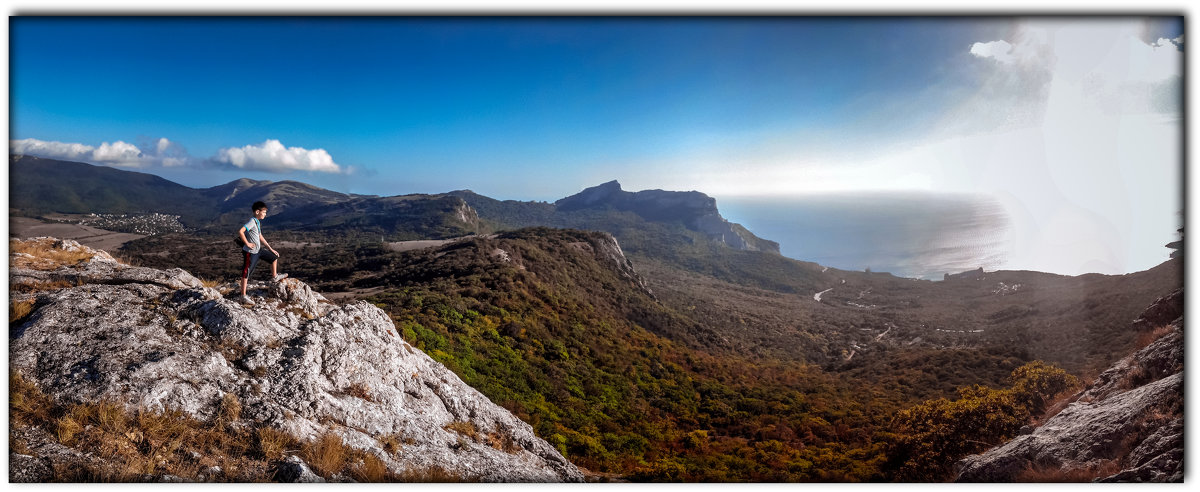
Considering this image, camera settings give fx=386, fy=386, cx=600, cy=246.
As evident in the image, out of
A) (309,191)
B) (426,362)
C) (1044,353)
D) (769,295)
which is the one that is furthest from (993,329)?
(309,191)

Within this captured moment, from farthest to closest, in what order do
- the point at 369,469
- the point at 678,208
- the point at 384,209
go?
the point at 678,208 → the point at 384,209 → the point at 369,469

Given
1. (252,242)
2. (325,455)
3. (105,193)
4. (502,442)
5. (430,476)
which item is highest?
(105,193)

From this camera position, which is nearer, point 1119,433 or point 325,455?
point 325,455

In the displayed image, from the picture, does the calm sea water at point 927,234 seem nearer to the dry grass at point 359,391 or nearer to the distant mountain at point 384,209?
the dry grass at point 359,391

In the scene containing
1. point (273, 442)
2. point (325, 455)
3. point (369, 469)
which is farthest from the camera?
point (369, 469)

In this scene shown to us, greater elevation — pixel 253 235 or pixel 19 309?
pixel 253 235

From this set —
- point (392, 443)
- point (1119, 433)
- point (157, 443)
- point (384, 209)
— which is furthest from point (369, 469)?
point (384, 209)

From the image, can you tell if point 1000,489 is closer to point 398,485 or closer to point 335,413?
point 398,485

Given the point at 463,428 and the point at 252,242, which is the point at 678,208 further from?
the point at 252,242
